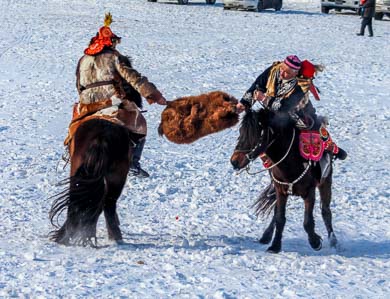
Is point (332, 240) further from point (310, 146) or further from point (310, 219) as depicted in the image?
point (310, 146)

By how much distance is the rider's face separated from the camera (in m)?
7.32

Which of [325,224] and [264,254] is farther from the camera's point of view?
[325,224]

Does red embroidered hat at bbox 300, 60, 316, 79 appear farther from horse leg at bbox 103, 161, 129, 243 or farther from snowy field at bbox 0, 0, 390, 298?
horse leg at bbox 103, 161, 129, 243

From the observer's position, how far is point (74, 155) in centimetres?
725

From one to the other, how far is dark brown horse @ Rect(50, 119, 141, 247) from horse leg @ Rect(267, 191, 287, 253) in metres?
1.43

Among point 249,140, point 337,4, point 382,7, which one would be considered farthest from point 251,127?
point 337,4

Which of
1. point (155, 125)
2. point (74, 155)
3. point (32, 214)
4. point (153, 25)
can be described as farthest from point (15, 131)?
point (153, 25)

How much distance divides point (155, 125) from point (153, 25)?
1366 cm

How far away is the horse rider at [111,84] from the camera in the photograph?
737 centimetres

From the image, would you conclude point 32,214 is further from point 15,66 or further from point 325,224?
point 15,66

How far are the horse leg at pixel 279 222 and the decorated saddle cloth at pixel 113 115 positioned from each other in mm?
1398

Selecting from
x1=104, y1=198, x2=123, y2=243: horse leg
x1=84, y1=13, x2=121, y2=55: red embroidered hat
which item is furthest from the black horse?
x1=84, y1=13, x2=121, y2=55: red embroidered hat

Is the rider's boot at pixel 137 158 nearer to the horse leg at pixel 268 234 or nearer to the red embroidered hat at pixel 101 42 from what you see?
the red embroidered hat at pixel 101 42

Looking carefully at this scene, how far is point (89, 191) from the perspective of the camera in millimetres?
7016
